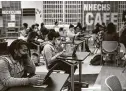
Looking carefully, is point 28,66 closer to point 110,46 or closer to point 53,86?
point 53,86

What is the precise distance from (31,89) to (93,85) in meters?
2.65

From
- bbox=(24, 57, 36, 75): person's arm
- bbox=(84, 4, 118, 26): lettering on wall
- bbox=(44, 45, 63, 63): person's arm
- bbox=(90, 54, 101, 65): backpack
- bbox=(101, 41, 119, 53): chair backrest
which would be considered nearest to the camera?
bbox=(24, 57, 36, 75): person's arm

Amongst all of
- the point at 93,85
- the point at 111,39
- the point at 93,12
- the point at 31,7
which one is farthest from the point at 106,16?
the point at 93,85

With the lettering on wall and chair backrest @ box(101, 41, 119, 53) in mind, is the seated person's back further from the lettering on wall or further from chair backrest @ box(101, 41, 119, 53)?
the lettering on wall

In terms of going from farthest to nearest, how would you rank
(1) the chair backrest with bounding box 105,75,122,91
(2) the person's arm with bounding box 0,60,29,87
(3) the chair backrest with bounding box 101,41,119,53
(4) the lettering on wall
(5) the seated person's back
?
(4) the lettering on wall
(5) the seated person's back
(3) the chair backrest with bounding box 101,41,119,53
(2) the person's arm with bounding box 0,60,29,87
(1) the chair backrest with bounding box 105,75,122,91

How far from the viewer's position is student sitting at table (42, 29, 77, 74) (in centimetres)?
365

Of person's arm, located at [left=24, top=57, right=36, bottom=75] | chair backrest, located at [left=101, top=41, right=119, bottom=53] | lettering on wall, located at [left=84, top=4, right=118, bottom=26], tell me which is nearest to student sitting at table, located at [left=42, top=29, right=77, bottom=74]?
person's arm, located at [left=24, top=57, right=36, bottom=75]

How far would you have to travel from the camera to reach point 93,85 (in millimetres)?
4512

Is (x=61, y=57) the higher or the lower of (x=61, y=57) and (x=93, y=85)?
the higher

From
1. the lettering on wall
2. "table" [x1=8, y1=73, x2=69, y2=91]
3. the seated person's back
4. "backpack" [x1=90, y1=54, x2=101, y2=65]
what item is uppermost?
the lettering on wall

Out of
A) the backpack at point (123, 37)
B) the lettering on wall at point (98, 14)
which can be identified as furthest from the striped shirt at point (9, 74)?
the lettering on wall at point (98, 14)

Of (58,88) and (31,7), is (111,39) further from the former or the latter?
(31,7)

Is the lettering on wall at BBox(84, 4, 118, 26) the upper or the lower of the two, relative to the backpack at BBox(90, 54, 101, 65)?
upper

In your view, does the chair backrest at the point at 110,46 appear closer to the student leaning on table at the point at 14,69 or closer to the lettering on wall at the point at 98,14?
the student leaning on table at the point at 14,69
